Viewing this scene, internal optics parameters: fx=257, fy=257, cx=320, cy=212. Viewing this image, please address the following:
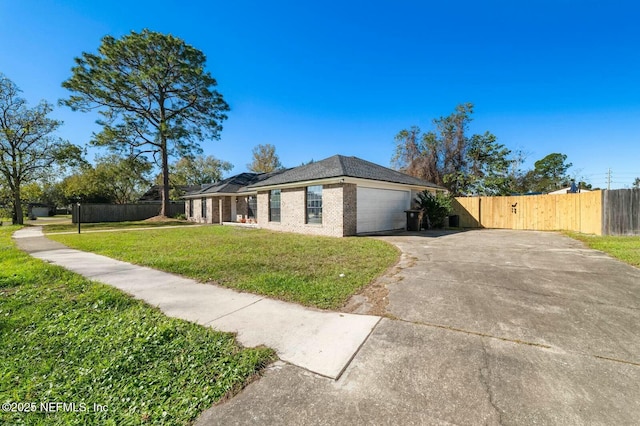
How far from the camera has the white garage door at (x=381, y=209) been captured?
12605mm

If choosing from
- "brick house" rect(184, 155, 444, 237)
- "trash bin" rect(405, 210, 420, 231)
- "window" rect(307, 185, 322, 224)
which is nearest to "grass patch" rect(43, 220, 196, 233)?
"brick house" rect(184, 155, 444, 237)

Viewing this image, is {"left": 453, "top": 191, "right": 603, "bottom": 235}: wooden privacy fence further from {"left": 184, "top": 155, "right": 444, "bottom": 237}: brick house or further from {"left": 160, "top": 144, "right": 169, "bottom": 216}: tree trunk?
{"left": 160, "top": 144, "right": 169, "bottom": 216}: tree trunk

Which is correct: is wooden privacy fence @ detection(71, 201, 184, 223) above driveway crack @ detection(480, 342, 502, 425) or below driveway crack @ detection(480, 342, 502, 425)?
above

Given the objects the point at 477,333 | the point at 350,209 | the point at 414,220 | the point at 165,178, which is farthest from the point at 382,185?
the point at 165,178

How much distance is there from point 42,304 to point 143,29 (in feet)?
83.4

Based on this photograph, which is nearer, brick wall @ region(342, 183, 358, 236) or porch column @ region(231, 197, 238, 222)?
brick wall @ region(342, 183, 358, 236)

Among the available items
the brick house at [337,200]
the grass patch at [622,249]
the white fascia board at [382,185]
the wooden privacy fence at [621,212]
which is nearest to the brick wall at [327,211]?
the brick house at [337,200]

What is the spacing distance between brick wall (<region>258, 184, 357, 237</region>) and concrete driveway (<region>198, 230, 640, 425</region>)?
7.39m

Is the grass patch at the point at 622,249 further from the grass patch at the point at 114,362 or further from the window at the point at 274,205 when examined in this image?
the window at the point at 274,205

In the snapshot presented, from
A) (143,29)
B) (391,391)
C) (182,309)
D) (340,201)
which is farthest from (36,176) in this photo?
(391,391)

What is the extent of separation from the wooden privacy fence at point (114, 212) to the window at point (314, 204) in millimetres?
17782

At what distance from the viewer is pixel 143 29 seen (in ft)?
68.0

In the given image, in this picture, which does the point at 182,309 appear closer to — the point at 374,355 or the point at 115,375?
the point at 115,375

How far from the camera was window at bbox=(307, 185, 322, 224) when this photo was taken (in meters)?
12.7
